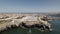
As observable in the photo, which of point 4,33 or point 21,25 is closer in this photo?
point 4,33

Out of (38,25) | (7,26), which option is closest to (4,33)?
(7,26)

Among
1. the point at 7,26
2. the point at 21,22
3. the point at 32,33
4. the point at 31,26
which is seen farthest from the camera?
the point at 21,22

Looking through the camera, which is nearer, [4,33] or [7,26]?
[4,33]

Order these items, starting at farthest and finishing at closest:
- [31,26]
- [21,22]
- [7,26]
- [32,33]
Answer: [21,22] < [31,26] < [7,26] < [32,33]

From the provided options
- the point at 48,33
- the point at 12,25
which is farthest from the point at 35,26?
the point at 48,33

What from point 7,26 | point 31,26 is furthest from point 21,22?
point 7,26

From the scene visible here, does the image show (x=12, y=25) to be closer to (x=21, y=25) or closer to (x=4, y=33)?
(x=21, y=25)

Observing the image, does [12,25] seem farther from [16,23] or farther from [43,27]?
Answer: [43,27]


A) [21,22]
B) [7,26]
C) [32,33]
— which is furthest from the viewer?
[21,22]
